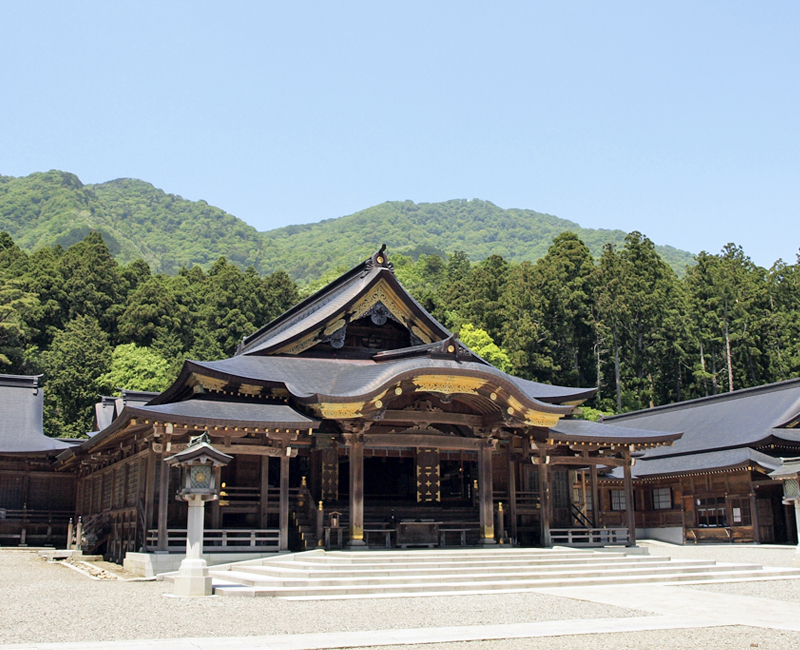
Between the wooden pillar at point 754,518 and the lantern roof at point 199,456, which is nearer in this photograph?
the lantern roof at point 199,456

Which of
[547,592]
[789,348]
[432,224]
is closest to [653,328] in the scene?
[789,348]

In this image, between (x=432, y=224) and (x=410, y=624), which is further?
(x=432, y=224)

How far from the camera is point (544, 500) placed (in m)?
22.0

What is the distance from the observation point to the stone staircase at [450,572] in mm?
14577

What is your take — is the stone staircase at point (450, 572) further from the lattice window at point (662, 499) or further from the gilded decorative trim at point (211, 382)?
the lattice window at point (662, 499)

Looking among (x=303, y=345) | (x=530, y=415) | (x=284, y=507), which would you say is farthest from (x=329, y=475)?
(x=530, y=415)

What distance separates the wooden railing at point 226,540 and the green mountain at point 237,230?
9368 cm

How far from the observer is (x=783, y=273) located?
54.3 meters

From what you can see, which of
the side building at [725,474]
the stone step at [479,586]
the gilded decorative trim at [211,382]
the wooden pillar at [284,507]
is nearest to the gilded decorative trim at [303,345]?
the gilded decorative trim at [211,382]

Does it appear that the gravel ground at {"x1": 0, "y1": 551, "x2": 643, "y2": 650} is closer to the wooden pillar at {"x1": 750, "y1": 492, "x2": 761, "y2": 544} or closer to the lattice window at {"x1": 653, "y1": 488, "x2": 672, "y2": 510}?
the wooden pillar at {"x1": 750, "y1": 492, "x2": 761, "y2": 544}

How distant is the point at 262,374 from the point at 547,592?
9479 millimetres

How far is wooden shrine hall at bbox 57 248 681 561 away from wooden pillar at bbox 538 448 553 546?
0.05 meters

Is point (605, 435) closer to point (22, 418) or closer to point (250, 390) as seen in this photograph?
point (250, 390)

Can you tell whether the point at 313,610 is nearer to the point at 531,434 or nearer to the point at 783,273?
the point at 531,434
